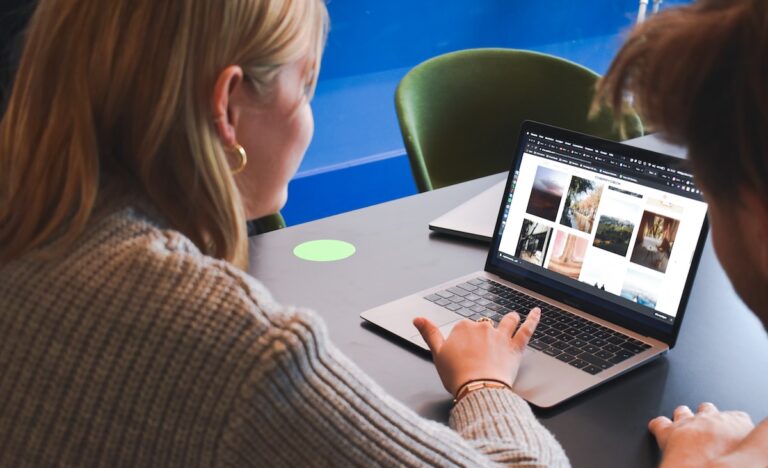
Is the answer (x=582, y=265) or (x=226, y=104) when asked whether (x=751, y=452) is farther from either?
(x=226, y=104)

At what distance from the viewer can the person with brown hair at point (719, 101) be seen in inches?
26.3

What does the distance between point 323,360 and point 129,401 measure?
18cm

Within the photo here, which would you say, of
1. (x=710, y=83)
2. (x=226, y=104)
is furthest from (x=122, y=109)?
(x=710, y=83)

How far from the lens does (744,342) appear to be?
1.30 m

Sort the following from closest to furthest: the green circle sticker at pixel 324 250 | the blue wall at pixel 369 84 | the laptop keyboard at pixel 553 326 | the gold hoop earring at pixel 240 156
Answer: the gold hoop earring at pixel 240 156 → the laptop keyboard at pixel 553 326 → the green circle sticker at pixel 324 250 → the blue wall at pixel 369 84

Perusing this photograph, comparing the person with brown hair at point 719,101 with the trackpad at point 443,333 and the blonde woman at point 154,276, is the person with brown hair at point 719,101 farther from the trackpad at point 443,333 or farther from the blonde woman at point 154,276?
the trackpad at point 443,333

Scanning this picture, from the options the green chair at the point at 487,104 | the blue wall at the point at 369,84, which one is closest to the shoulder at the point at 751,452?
the green chair at the point at 487,104

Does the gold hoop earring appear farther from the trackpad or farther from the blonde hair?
the trackpad

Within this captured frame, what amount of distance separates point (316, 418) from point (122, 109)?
35cm

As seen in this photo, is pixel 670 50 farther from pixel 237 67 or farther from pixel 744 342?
pixel 744 342

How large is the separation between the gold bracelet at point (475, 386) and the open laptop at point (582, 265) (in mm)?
40

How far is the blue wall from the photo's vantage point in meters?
3.80

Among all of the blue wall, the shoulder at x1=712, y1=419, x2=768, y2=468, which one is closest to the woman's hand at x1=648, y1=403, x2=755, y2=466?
the shoulder at x1=712, y1=419, x2=768, y2=468

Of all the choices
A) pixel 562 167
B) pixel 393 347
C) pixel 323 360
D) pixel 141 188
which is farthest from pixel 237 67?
pixel 562 167
